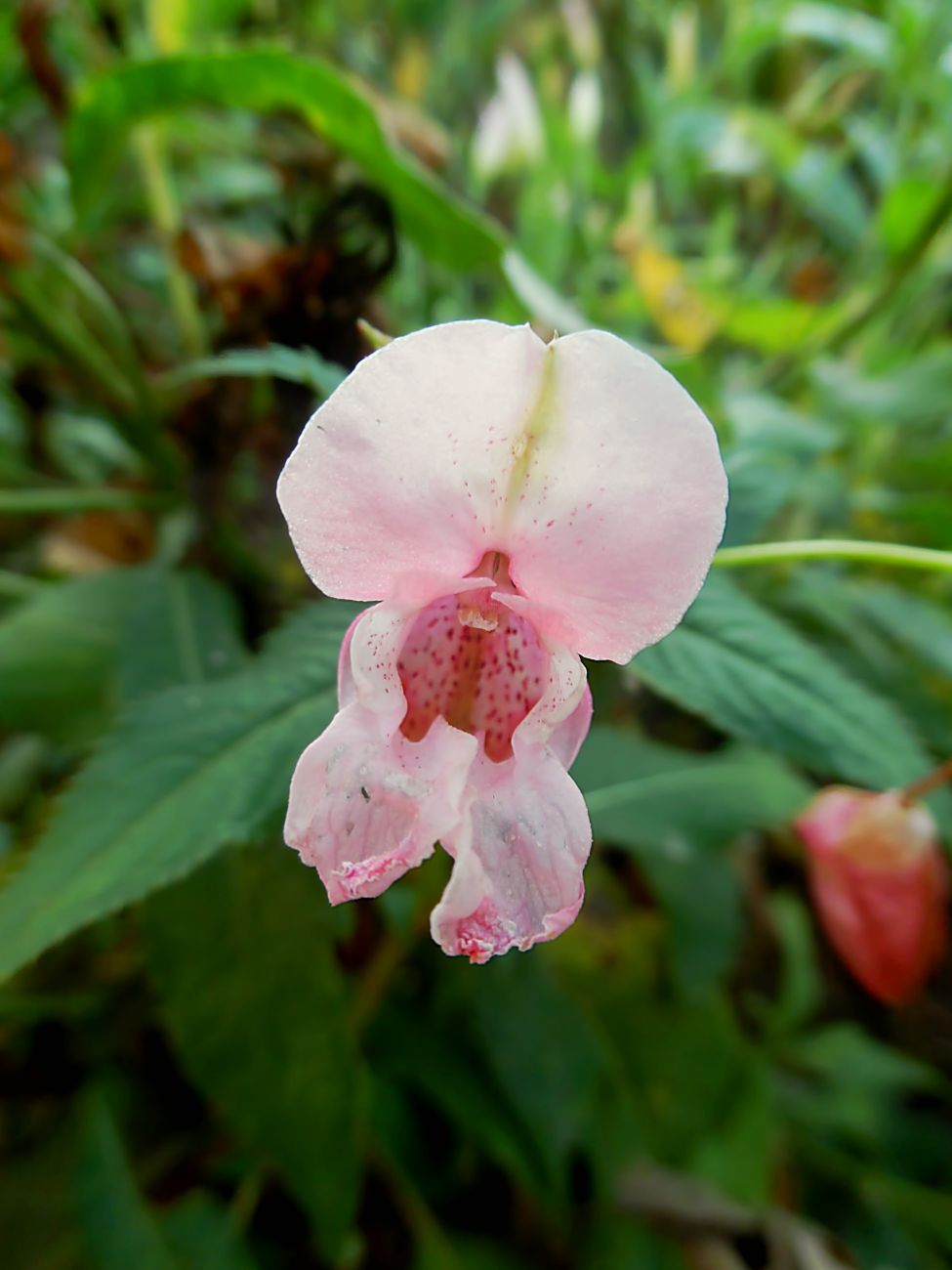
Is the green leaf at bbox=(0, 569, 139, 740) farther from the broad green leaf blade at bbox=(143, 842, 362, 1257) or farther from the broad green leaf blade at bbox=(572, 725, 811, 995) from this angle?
the broad green leaf blade at bbox=(572, 725, 811, 995)

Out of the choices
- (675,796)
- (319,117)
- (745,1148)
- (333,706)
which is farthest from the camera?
(745,1148)

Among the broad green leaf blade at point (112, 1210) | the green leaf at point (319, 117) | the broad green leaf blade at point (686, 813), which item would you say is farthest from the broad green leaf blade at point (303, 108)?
the broad green leaf blade at point (112, 1210)

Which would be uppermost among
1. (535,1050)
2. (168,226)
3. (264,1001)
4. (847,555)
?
(168,226)

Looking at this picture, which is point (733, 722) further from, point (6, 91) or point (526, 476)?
point (6, 91)

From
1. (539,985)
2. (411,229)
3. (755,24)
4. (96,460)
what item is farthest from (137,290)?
(539,985)

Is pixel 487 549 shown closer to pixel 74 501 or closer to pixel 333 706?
pixel 333 706

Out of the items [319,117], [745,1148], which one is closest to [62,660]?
[319,117]

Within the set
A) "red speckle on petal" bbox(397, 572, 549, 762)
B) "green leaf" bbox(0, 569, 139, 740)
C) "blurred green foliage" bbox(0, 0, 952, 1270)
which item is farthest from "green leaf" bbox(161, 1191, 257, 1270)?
"red speckle on petal" bbox(397, 572, 549, 762)

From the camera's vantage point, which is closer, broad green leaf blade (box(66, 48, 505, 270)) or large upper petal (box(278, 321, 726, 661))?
large upper petal (box(278, 321, 726, 661))
